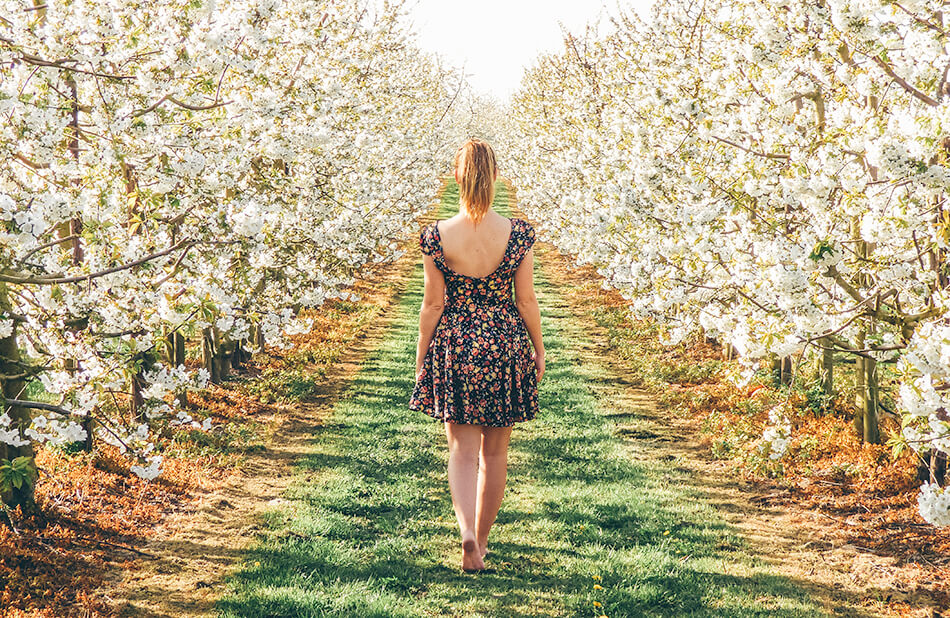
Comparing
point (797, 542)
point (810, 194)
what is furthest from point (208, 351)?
point (810, 194)

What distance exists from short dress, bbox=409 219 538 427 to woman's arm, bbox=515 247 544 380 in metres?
0.04

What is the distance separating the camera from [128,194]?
4758 millimetres

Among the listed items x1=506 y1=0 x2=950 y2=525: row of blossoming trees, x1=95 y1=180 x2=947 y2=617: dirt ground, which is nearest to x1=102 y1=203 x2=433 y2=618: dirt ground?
x1=95 y1=180 x2=947 y2=617: dirt ground

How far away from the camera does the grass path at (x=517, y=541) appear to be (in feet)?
13.6

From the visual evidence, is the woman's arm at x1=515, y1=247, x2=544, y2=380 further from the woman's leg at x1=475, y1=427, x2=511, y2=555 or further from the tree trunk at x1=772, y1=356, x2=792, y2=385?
the tree trunk at x1=772, y1=356, x2=792, y2=385

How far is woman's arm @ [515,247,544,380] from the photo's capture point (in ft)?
13.9

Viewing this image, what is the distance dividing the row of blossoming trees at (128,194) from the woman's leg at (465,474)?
139 cm

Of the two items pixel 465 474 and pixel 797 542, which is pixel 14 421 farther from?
pixel 797 542

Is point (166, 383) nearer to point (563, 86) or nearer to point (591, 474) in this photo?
point (591, 474)

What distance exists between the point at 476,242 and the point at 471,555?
5.43 feet

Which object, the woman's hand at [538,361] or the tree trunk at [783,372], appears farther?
the tree trunk at [783,372]

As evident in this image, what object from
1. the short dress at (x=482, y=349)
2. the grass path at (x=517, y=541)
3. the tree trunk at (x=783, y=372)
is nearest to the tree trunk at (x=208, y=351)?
the grass path at (x=517, y=541)

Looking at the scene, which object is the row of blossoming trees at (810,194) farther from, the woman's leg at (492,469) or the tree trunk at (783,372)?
the woman's leg at (492,469)

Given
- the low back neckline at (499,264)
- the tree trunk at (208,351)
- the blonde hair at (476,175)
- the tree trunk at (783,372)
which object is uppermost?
the blonde hair at (476,175)
